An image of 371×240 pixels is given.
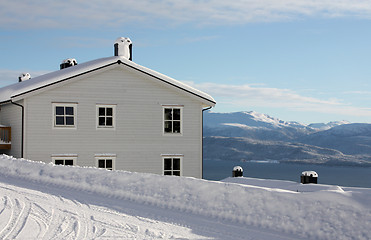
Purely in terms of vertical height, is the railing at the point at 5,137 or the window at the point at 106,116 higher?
the window at the point at 106,116

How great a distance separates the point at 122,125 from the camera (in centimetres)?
2436

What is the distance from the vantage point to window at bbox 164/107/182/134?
25.2 meters

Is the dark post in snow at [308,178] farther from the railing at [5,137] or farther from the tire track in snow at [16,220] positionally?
the railing at [5,137]

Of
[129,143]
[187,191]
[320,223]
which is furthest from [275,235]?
[129,143]

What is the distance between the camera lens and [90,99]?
2381cm

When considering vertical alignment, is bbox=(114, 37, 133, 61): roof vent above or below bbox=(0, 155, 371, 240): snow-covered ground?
above

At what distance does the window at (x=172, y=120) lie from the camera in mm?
25156

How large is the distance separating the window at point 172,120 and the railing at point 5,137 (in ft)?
27.8

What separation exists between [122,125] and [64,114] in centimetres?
308

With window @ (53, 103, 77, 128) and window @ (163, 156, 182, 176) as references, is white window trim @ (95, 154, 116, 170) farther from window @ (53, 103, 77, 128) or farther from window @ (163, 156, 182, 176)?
window @ (163, 156, 182, 176)

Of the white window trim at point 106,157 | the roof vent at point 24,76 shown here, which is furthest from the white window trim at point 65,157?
the roof vent at point 24,76

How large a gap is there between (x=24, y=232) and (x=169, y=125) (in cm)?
1582

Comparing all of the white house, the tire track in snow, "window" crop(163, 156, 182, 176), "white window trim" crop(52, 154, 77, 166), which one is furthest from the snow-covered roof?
the tire track in snow

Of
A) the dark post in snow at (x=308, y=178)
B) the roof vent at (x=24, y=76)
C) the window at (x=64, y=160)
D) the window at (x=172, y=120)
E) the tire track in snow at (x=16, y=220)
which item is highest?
the roof vent at (x=24, y=76)
